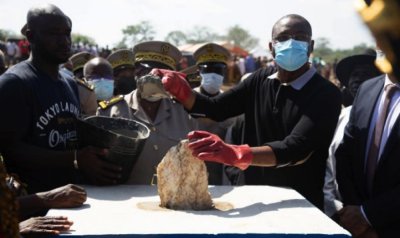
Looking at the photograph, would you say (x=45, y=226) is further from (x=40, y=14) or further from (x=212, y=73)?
(x=212, y=73)

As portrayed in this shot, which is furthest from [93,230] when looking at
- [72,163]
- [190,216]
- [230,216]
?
[72,163]

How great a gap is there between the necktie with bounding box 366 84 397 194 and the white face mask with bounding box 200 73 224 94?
255cm

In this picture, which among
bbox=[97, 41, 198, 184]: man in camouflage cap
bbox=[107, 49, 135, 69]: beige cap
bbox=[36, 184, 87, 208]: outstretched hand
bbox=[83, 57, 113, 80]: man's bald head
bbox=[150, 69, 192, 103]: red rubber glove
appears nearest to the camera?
bbox=[36, 184, 87, 208]: outstretched hand

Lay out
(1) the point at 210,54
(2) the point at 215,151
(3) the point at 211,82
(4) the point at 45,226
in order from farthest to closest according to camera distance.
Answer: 1. (1) the point at 210,54
2. (3) the point at 211,82
3. (2) the point at 215,151
4. (4) the point at 45,226

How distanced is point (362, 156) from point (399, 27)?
1727 millimetres

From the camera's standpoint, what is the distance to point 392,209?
2.37m

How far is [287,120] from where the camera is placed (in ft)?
9.10

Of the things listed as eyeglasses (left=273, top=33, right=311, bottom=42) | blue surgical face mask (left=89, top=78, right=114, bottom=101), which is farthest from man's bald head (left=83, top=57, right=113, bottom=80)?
eyeglasses (left=273, top=33, right=311, bottom=42)

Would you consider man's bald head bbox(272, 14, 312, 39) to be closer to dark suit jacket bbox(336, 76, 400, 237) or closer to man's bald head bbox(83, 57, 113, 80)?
dark suit jacket bbox(336, 76, 400, 237)

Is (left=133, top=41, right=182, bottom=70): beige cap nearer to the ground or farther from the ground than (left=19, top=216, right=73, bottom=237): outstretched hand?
farther from the ground

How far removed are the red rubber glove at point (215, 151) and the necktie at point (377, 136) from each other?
66 cm

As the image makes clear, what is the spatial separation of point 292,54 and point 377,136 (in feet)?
2.16

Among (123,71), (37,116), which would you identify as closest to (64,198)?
(37,116)

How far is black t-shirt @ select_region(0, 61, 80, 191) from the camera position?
8.01 ft
